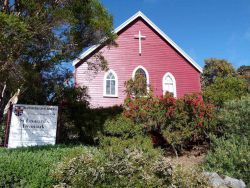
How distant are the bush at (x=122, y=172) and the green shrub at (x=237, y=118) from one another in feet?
16.8

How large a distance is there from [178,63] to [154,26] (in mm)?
3398

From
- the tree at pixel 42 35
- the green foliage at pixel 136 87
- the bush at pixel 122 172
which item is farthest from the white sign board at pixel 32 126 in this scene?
the green foliage at pixel 136 87

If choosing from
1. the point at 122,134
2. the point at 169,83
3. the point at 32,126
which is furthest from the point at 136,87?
the point at 32,126

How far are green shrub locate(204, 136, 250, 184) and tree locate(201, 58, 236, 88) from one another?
35583 mm

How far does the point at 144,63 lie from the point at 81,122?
434 inches

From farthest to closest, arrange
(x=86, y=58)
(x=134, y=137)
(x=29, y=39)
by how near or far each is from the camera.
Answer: (x=86, y=58) < (x=134, y=137) < (x=29, y=39)

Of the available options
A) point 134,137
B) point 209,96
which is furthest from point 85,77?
point 134,137

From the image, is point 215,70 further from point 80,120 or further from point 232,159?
point 232,159

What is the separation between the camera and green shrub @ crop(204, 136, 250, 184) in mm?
8914

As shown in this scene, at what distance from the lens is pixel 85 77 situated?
21609 millimetres

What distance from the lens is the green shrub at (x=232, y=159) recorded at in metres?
8.91

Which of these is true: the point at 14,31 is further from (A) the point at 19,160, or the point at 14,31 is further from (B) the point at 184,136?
(B) the point at 184,136

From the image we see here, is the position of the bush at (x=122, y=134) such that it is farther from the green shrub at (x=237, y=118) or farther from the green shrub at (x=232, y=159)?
the green shrub at (x=237, y=118)

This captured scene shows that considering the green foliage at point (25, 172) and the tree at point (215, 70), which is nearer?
the green foliage at point (25, 172)
